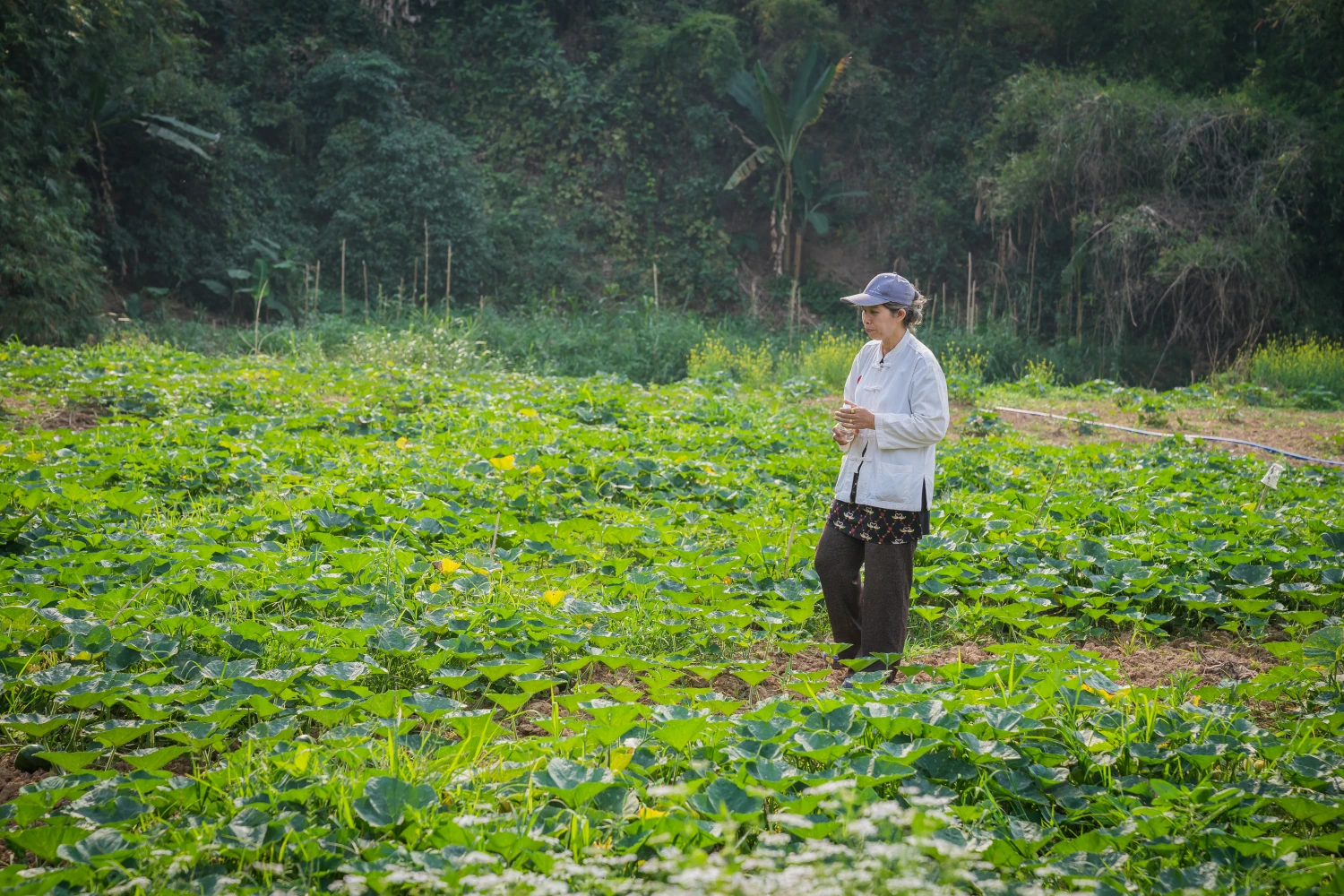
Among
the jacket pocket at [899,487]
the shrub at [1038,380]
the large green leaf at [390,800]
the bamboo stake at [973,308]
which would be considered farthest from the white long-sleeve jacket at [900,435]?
the bamboo stake at [973,308]

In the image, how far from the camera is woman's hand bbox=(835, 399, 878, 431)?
3.27m

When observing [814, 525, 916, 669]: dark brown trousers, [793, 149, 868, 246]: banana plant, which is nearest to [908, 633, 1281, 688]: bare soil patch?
[814, 525, 916, 669]: dark brown trousers

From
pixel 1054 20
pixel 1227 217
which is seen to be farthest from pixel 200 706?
pixel 1054 20

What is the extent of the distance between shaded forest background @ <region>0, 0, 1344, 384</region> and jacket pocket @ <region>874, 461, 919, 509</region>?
1155 cm

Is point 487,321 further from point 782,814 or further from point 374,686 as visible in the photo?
point 782,814

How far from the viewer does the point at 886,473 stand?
3305mm

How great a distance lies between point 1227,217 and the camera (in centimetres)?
1402

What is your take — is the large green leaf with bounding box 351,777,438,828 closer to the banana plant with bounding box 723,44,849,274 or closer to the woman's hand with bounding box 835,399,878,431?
the woman's hand with bounding box 835,399,878,431

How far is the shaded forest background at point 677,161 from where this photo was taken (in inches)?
539

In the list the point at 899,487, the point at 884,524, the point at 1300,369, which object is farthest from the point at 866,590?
the point at 1300,369

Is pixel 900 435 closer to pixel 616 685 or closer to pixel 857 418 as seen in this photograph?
pixel 857 418

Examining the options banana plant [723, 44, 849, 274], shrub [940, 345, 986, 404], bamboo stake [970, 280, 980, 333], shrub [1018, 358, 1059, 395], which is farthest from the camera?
banana plant [723, 44, 849, 274]

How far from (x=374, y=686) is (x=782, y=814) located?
159 centimetres

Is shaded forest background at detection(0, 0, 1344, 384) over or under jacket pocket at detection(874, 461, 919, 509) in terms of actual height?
over
